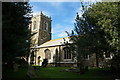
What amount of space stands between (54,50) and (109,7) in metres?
20.5


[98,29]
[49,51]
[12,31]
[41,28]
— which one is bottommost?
[49,51]

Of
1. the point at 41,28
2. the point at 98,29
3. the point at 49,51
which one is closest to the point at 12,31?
the point at 98,29

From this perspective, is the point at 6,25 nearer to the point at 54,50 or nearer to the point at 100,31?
the point at 100,31

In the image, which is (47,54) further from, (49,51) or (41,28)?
(41,28)

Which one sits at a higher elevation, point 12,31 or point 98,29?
point 98,29

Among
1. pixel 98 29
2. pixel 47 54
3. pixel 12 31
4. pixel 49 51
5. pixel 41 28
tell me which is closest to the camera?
pixel 12 31

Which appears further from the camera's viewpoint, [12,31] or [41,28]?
[41,28]

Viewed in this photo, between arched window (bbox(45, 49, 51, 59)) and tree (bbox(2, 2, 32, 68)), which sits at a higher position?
tree (bbox(2, 2, 32, 68))

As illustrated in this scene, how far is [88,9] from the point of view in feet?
39.9

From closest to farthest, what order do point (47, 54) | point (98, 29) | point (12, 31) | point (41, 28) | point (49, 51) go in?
point (12, 31) < point (98, 29) < point (49, 51) < point (47, 54) < point (41, 28)

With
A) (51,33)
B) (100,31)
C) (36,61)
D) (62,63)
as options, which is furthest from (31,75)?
(51,33)

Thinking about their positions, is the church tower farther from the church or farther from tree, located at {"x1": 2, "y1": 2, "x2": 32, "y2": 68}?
tree, located at {"x1": 2, "y1": 2, "x2": 32, "y2": 68}

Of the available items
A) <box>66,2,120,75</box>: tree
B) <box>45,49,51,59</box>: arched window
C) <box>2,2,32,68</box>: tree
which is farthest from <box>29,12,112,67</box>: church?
<box>2,2,32,68</box>: tree

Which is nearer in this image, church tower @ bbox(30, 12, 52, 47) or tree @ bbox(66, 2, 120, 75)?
tree @ bbox(66, 2, 120, 75)
